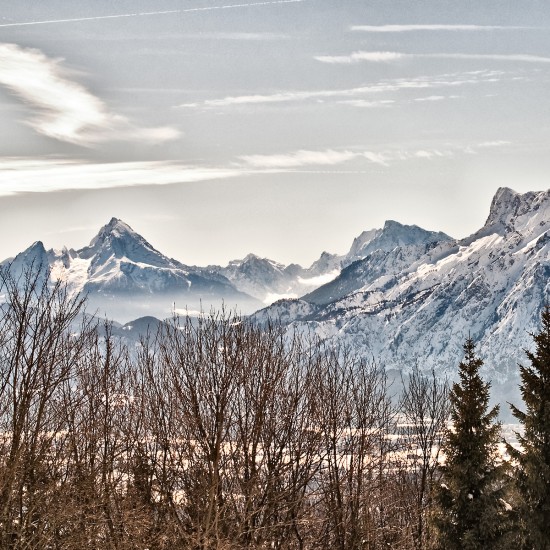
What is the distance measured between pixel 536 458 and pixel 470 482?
260 cm

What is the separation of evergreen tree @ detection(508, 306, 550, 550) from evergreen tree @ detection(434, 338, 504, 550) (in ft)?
3.03

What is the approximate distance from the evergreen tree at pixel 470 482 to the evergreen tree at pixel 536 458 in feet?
3.03

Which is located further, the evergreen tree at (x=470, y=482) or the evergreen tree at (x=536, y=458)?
the evergreen tree at (x=470, y=482)

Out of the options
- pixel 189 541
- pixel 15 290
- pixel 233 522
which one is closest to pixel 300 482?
pixel 233 522

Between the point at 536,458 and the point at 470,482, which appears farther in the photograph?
the point at 470,482

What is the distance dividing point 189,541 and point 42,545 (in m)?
3.68

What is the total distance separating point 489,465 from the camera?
3102 cm

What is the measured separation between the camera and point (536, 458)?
3041cm

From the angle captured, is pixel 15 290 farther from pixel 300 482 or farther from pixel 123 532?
pixel 300 482

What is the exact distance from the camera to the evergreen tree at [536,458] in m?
29.7

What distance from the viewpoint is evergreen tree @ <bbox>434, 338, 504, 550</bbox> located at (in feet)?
98.1

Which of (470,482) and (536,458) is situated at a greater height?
(536,458)

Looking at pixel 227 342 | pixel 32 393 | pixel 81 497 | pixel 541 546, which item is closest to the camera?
pixel 32 393

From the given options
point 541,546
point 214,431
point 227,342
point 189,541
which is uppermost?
point 227,342
